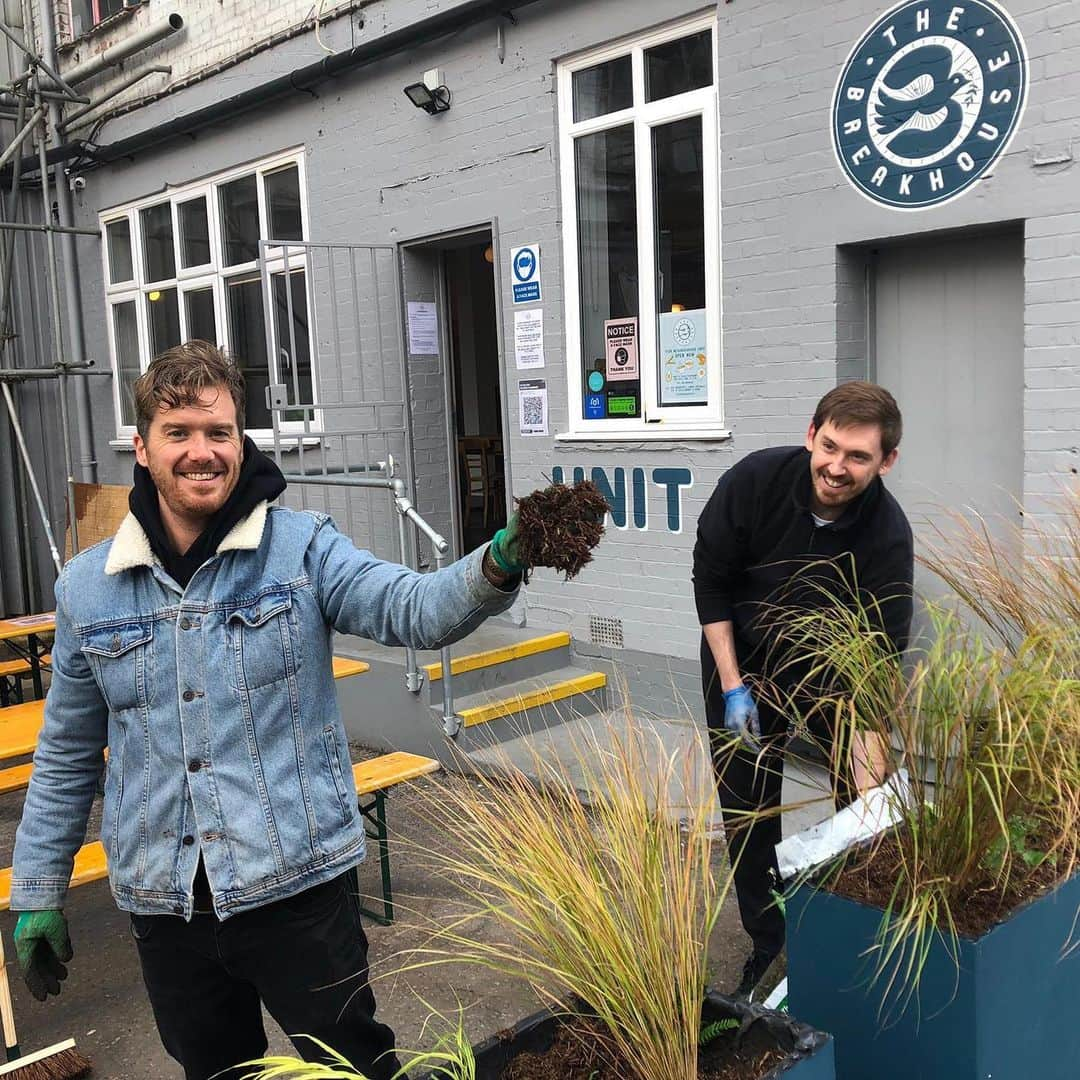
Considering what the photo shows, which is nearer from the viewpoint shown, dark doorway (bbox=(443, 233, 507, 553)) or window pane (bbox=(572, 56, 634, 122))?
window pane (bbox=(572, 56, 634, 122))

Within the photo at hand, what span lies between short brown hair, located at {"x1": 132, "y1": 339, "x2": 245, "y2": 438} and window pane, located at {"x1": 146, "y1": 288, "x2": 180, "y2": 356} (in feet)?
25.6

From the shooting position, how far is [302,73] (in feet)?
24.3

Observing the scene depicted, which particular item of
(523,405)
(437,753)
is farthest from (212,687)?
(523,405)

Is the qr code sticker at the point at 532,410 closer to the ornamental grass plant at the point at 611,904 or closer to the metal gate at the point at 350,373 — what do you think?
the metal gate at the point at 350,373

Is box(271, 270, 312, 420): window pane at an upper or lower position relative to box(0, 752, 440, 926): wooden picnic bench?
upper

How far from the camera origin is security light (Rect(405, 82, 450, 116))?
21.9 feet

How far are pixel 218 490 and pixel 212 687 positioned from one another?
37 centimetres

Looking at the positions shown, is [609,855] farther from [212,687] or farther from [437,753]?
[437,753]

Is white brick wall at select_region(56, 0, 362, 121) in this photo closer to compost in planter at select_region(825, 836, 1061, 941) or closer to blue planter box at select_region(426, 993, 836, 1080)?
compost in planter at select_region(825, 836, 1061, 941)

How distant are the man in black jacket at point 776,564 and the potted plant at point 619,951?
834 mm

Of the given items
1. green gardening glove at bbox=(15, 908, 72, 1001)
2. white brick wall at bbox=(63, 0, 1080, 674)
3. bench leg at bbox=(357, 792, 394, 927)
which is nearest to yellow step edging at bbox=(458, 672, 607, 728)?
white brick wall at bbox=(63, 0, 1080, 674)

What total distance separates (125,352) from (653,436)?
21.2 feet

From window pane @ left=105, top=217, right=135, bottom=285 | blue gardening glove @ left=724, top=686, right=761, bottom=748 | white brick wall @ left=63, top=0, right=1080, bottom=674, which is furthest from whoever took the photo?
window pane @ left=105, top=217, right=135, bottom=285

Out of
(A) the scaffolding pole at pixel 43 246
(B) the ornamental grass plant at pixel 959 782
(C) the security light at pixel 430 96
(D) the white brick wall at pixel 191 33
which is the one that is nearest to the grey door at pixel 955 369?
(B) the ornamental grass plant at pixel 959 782
